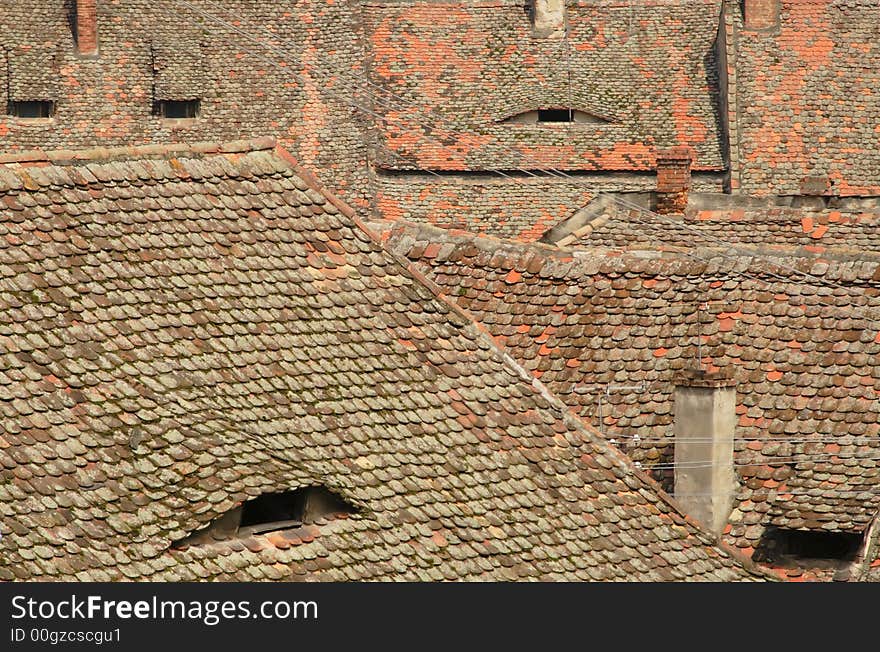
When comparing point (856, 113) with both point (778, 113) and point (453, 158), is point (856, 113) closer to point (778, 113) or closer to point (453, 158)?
point (778, 113)

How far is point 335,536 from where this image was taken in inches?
639

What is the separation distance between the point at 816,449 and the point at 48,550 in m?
8.71

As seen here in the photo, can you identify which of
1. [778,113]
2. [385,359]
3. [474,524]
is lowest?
[474,524]

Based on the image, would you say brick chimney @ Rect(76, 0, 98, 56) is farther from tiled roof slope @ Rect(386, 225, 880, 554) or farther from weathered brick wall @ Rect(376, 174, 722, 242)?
tiled roof slope @ Rect(386, 225, 880, 554)

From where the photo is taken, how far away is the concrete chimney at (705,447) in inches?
776

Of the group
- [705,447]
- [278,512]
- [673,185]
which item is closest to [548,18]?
[673,185]

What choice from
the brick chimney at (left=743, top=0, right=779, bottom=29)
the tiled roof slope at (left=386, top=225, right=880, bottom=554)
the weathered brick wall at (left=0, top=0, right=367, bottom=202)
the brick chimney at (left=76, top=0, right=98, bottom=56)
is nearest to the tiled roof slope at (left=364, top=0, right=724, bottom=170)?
the brick chimney at (left=743, top=0, right=779, bottom=29)

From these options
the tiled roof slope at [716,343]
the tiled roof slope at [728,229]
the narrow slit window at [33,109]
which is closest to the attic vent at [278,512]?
the tiled roof slope at [716,343]

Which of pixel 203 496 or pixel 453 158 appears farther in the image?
pixel 453 158

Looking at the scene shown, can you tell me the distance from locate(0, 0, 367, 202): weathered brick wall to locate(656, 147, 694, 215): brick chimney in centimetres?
1457

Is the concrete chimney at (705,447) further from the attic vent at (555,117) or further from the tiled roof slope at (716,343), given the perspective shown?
the attic vent at (555,117)

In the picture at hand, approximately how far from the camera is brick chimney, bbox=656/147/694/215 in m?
29.4

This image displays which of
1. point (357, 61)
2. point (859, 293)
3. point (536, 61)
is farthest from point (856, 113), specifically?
point (859, 293)

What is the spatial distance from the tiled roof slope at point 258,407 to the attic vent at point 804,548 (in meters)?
1.69
